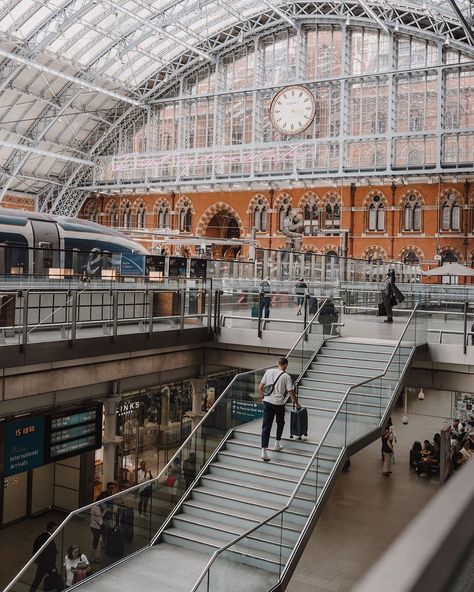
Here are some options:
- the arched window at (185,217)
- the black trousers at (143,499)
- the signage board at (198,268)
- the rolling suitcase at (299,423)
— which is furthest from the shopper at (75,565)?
the arched window at (185,217)

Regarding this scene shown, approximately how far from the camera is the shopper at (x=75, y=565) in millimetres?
8820

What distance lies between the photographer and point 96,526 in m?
9.18

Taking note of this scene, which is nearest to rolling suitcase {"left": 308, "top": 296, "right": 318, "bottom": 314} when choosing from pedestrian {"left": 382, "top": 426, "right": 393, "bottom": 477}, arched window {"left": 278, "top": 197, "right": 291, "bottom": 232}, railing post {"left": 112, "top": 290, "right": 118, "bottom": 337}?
railing post {"left": 112, "top": 290, "right": 118, "bottom": 337}

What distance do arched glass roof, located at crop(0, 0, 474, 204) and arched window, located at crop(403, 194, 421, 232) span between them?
907 cm

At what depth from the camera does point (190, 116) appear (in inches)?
1887

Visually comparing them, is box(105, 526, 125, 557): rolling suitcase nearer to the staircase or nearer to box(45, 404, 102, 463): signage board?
the staircase

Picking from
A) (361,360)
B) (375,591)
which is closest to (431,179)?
(361,360)

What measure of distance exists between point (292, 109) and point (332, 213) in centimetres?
710

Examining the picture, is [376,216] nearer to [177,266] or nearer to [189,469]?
[177,266]

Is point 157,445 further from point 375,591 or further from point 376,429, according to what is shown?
point 375,591

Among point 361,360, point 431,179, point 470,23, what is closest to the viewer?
point 361,360

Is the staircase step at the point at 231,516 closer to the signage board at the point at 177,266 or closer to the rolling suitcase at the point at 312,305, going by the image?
the rolling suitcase at the point at 312,305

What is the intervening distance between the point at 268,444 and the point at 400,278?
21351mm

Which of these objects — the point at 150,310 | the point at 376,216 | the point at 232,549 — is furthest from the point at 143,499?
the point at 376,216
